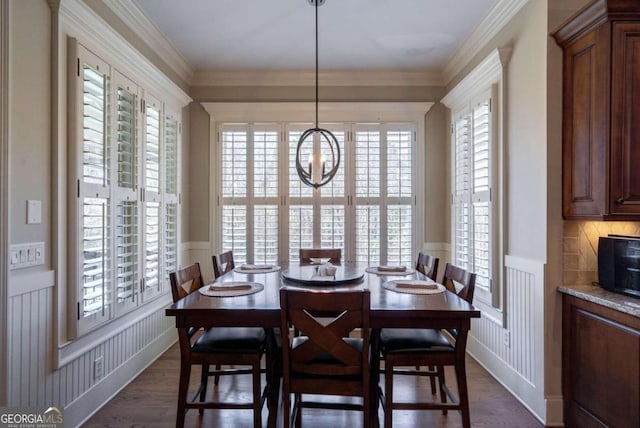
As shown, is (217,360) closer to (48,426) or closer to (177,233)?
(48,426)

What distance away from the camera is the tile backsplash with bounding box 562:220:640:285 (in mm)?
2256

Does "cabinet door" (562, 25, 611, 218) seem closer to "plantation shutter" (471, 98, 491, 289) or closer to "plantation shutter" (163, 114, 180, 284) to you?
"plantation shutter" (471, 98, 491, 289)

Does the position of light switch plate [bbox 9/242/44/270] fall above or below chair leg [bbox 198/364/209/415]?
above

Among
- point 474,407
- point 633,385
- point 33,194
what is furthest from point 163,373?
point 633,385

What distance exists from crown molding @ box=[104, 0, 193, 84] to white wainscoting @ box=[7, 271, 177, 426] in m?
1.91

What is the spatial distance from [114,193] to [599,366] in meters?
3.10

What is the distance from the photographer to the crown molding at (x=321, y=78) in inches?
159

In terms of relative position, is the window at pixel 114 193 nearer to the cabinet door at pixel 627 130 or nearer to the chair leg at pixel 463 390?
the chair leg at pixel 463 390

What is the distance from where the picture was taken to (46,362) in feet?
6.56

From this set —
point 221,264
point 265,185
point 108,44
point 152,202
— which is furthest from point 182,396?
point 265,185

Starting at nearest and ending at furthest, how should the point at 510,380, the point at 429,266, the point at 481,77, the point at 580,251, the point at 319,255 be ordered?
the point at 580,251, the point at 510,380, the point at 429,266, the point at 481,77, the point at 319,255

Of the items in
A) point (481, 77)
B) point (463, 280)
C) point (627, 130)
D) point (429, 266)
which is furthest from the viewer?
point (481, 77)

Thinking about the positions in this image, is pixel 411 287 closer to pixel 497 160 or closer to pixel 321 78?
pixel 497 160

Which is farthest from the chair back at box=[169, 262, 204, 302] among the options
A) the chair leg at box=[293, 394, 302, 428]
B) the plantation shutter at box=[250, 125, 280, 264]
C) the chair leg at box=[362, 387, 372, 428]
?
the plantation shutter at box=[250, 125, 280, 264]
